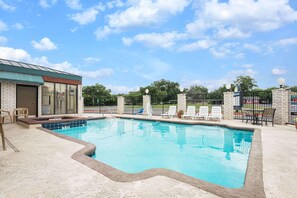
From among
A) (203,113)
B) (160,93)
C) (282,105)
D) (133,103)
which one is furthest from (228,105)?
(160,93)

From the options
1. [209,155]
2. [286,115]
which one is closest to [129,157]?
[209,155]

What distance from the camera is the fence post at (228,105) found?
11.5 metres

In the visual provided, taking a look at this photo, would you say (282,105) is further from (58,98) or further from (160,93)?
(160,93)

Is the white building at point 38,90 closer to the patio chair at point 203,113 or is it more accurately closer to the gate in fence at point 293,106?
the patio chair at point 203,113

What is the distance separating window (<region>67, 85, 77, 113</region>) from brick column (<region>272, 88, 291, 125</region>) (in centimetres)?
1314

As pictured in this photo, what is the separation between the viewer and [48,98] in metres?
12.5

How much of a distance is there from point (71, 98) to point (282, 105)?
13.5m

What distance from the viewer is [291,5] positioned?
10.1m

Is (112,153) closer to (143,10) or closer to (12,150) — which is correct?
(12,150)

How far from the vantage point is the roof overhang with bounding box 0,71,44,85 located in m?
9.98

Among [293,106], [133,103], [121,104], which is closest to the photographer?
[293,106]

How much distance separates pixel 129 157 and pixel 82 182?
277 cm

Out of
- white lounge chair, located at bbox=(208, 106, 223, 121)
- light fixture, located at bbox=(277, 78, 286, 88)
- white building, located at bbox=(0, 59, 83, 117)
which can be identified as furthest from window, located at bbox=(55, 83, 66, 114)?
light fixture, located at bbox=(277, 78, 286, 88)

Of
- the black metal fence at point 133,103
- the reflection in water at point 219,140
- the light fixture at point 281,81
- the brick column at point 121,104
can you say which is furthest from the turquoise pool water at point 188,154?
the brick column at point 121,104
